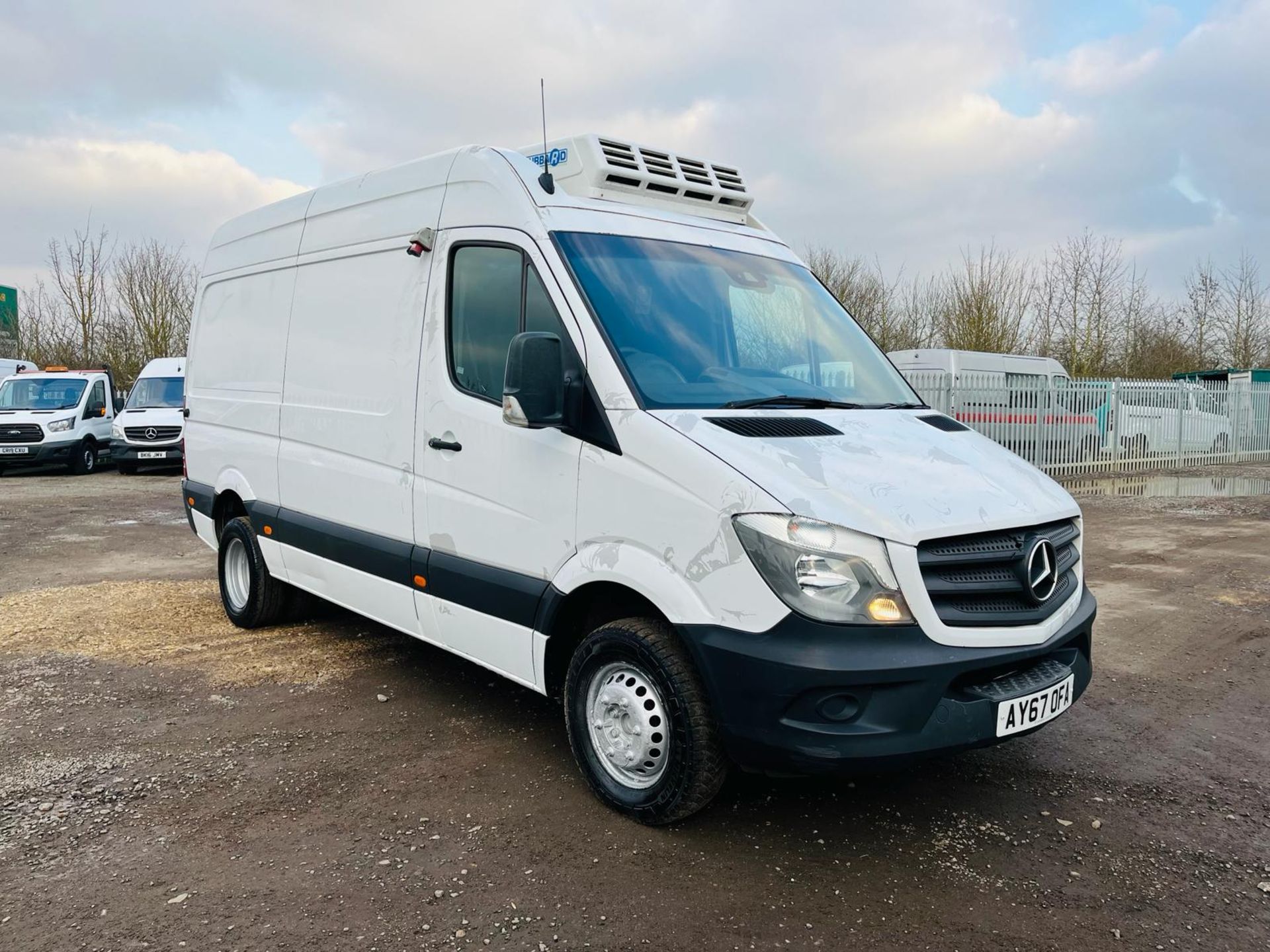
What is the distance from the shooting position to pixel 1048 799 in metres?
3.92

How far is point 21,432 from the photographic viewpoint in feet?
60.3

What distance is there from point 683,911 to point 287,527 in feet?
11.8

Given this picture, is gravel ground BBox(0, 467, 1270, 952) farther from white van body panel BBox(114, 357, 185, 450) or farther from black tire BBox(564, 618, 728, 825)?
white van body panel BBox(114, 357, 185, 450)

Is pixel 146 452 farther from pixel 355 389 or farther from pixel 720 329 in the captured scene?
pixel 720 329

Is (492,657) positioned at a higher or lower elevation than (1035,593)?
lower

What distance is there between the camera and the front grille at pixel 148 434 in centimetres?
1814

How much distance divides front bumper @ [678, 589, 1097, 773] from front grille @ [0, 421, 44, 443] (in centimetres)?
1909

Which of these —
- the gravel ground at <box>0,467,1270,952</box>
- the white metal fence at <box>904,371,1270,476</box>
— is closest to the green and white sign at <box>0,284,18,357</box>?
the white metal fence at <box>904,371,1270,476</box>

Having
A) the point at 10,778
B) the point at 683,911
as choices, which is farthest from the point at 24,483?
the point at 683,911

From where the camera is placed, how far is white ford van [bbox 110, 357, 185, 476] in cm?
1814

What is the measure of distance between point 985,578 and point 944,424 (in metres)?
1.06

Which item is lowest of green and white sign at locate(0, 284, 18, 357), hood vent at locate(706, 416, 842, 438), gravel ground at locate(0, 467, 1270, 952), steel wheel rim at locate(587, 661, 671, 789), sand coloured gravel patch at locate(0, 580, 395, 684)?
gravel ground at locate(0, 467, 1270, 952)

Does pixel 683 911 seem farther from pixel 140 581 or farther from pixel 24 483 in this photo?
pixel 24 483

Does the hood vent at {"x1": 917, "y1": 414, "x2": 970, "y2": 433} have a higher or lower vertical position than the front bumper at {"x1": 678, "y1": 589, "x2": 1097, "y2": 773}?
higher
